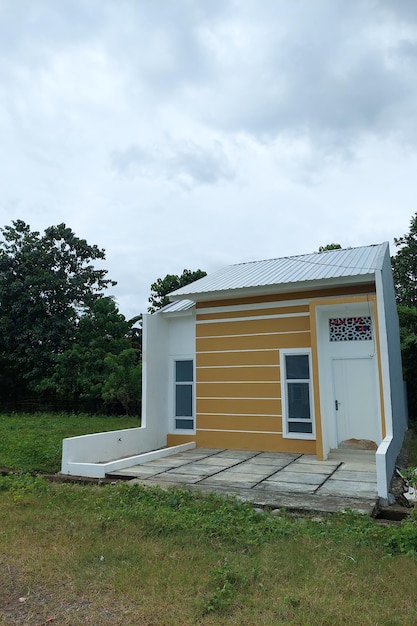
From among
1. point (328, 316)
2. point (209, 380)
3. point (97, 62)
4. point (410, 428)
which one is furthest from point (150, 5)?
point (410, 428)

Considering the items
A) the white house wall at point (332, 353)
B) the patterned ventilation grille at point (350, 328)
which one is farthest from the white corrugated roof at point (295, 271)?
the patterned ventilation grille at point (350, 328)

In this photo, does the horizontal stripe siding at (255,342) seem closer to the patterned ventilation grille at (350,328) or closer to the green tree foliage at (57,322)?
the patterned ventilation grille at (350,328)

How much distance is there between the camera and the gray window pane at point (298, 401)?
28.0ft

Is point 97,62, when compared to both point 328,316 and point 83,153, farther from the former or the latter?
point 328,316

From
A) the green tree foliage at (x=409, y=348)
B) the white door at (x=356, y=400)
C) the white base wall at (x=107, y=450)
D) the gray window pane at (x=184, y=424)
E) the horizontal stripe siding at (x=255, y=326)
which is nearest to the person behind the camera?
the white base wall at (x=107, y=450)

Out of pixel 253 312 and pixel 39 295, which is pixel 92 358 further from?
pixel 253 312

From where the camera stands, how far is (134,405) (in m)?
16.3

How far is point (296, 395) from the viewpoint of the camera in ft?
28.5

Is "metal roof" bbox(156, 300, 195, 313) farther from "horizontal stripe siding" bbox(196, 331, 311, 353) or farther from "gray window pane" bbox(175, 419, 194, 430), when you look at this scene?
"gray window pane" bbox(175, 419, 194, 430)

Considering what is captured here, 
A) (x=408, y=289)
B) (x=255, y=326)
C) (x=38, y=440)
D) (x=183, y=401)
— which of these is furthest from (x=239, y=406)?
(x=408, y=289)

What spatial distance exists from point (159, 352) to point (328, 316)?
13.0 ft

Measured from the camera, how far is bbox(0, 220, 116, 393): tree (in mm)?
17469

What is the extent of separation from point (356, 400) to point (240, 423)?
7.92 feet

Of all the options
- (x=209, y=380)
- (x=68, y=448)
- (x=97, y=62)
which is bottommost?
(x=68, y=448)
